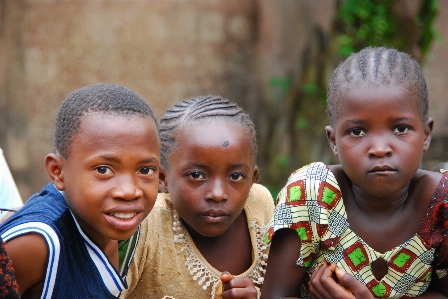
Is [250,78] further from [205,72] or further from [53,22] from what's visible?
[53,22]

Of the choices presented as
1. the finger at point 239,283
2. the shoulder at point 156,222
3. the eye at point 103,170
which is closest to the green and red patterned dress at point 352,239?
the finger at point 239,283

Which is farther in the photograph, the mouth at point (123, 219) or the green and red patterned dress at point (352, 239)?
the green and red patterned dress at point (352, 239)

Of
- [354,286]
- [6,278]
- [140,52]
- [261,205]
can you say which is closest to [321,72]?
[140,52]

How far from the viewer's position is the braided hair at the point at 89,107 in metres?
2.39

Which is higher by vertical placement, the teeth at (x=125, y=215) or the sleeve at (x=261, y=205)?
the teeth at (x=125, y=215)

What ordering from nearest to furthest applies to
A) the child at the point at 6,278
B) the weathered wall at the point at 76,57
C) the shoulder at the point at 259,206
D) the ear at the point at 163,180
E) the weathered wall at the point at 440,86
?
the child at the point at 6,278, the ear at the point at 163,180, the shoulder at the point at 259,206, the weathered wall at the point at 76,57, the weathered wall at the point at 440,86

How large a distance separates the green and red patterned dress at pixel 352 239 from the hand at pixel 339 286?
0.13 m

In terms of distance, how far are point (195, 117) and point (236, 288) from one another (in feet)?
2.57

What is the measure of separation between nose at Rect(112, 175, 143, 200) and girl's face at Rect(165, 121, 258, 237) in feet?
1.71

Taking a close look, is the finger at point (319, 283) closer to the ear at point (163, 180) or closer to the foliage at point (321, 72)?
the ear at point (163, 180)

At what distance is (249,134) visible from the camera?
3.01 m

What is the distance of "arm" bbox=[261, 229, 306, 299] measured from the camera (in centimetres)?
269

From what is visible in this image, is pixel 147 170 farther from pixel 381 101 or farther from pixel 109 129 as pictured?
pixel 381 101

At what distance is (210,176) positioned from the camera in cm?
286
